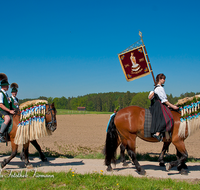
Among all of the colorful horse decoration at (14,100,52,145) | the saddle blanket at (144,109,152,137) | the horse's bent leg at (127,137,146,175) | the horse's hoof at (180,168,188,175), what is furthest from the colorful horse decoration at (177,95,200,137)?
the colorful horse decoration at (14,100,52,145)

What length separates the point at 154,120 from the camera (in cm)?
486

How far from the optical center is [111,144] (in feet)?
17.8

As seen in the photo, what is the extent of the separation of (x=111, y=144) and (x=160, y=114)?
1.73m

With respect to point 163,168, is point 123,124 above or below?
above

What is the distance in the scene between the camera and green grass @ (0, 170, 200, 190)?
12.3 feet

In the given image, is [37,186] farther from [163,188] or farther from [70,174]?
[163,188]

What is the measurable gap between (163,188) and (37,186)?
8.84 ft

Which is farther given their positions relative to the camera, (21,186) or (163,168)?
(163,168)

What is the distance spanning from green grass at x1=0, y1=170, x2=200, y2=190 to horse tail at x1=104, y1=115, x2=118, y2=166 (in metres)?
1.01

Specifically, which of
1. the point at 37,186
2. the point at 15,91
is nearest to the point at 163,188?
the point at 37,186

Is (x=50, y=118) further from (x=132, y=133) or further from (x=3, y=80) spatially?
(x=132, y=133)

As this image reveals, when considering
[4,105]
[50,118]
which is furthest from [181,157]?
[4,105]

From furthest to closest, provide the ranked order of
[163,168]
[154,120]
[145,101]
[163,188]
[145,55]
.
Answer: [145,101], [145,55], [163,168], [154,120], [163,188]

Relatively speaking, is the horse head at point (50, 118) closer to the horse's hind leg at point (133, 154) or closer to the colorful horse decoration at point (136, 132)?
the colorful horse decoration at point (136, 132)
